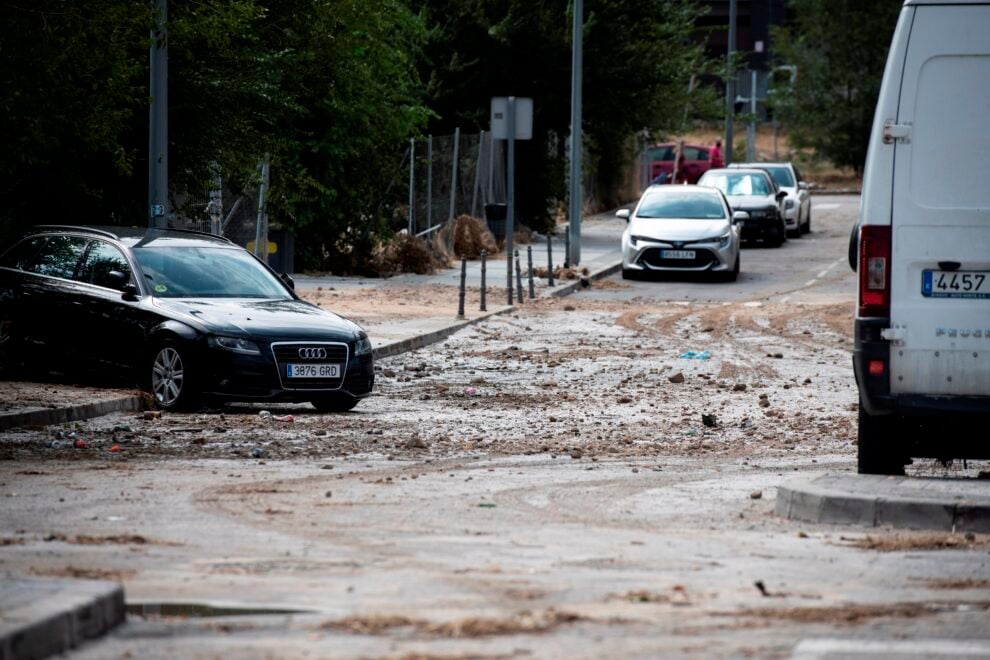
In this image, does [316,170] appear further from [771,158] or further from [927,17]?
[771,158]

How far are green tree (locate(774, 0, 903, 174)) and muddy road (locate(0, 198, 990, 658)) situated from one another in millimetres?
50402

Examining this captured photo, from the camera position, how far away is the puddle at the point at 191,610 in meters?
6.79

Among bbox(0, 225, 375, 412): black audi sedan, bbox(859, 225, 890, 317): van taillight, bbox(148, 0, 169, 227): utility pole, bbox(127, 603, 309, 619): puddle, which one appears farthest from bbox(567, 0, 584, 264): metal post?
bbox(127, 603, 309, 619): puddle

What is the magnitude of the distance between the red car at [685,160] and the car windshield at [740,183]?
57.5 ft

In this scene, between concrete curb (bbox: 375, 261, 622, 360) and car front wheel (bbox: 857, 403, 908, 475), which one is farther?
concrete curb (bbox: 375, 261, 622, 360)

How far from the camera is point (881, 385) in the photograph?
9844mm

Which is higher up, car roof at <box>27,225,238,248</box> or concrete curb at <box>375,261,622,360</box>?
car roof at <box>27,225,238,248</box>

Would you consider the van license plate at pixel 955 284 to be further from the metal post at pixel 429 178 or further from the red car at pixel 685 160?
the red car at pixel 685 160

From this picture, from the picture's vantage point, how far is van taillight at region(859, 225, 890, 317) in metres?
9.82

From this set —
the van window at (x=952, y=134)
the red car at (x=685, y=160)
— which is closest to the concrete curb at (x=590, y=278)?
the van window at (x=952, y=134)

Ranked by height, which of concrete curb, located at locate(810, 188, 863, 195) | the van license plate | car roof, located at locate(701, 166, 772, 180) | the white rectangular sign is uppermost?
the white rectangular sign

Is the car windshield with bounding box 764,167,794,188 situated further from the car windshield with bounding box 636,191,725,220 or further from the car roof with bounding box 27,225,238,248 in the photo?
the car roof with bounding box 27,225,238,248

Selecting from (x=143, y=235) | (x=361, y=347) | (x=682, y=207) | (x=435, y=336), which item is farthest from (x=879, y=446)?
(x=682, y=207)

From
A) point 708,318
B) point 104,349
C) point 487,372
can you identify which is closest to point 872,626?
point 104,349
